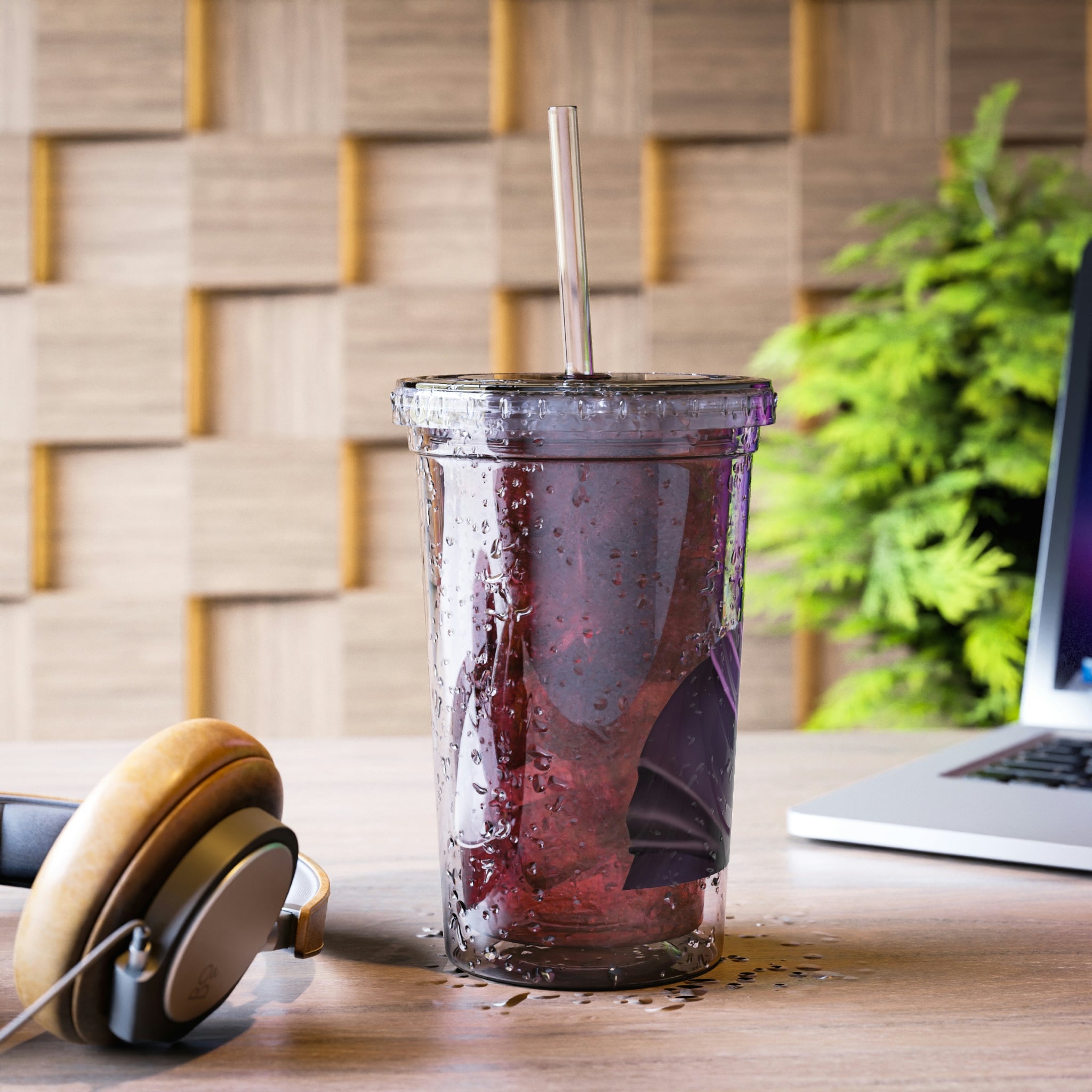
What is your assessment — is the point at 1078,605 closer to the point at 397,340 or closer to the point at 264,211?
the point at 397,340

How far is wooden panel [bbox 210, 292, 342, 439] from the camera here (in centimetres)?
229

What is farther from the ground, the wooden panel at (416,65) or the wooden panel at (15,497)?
the wooden panel at (416,65)

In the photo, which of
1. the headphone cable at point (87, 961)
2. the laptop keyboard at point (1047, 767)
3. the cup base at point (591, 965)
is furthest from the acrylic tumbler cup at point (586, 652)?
the laptop keyboard at point (1047, 767)

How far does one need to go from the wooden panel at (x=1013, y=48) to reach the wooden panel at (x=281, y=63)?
1149mm

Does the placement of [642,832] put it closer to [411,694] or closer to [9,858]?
[9,858]

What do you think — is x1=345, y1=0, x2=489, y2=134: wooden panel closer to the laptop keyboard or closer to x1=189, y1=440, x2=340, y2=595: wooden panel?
x1=189, y1=440, x2=340, y2=595: wooden panel

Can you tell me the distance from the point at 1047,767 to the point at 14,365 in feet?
7.00

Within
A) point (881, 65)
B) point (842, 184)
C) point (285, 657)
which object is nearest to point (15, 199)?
point (285, 657)

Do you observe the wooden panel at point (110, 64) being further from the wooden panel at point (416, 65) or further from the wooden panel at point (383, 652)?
the wooden panel at point (383, 652)

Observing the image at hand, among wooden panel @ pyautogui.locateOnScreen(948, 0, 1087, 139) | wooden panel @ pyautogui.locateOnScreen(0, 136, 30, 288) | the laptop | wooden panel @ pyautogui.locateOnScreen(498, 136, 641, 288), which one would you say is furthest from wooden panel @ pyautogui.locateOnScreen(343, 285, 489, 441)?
the laptop

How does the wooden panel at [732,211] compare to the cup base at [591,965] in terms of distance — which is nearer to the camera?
the cup base at [591,965]

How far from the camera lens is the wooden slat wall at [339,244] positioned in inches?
88.2

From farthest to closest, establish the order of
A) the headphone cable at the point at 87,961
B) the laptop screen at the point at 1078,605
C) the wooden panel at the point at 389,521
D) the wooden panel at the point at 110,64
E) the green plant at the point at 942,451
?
the wooden panel at the point at 389,521 → the wooden panel at the point at 110,64 → the green plant at the point at 942,451 → the laptop screen at the point at 1078,605 → the headphone cable at the point at 87,961

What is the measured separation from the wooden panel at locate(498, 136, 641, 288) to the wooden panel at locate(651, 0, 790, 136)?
0.37 feet
